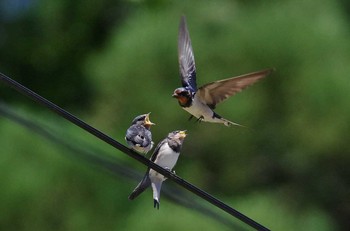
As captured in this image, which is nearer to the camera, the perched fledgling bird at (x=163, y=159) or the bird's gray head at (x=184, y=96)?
the bird's gray head at (x=184, y=96)

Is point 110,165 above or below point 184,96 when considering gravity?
below

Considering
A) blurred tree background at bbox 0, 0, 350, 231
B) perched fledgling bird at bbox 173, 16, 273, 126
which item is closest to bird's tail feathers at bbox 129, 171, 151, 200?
perched fledgling bird at bbox 173, 16, 273, 126

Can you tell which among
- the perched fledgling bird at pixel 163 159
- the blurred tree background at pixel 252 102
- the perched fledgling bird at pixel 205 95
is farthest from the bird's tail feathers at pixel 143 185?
the blurred tree background at pixel 252 102

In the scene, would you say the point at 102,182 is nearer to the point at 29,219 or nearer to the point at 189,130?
the point at 29,219

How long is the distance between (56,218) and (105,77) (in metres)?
0.96

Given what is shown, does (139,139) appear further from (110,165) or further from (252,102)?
(252,102)

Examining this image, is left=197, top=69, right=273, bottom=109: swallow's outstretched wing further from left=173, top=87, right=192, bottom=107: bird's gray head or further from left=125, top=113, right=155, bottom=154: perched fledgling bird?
left=125, top=113, right=155, bottom=154: perched fledgling bird

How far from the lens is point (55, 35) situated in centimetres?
562

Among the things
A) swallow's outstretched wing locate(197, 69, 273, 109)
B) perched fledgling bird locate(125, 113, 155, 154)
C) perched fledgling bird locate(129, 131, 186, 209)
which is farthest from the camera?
perched fledgling bird locate(129, 131, 186, 209)

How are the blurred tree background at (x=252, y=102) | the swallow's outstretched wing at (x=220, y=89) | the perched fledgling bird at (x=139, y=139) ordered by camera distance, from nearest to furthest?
the swallow's outstretched wing at (x=220, y=89) < the perched fledgling bird at (x=139, y=139) < the blurred tree background at (x=252, y=102)

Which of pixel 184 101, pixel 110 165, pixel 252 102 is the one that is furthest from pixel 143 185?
pixel 252 102

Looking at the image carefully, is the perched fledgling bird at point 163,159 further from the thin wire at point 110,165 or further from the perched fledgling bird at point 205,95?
the perched fledgling bird at point 205,95

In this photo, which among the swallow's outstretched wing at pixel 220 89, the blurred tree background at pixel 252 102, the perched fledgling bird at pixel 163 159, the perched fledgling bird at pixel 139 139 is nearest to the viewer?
the swallow's outstretched wing at pixel 220 89

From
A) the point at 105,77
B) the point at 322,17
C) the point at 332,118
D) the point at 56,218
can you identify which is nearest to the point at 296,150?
the point at 332,118
